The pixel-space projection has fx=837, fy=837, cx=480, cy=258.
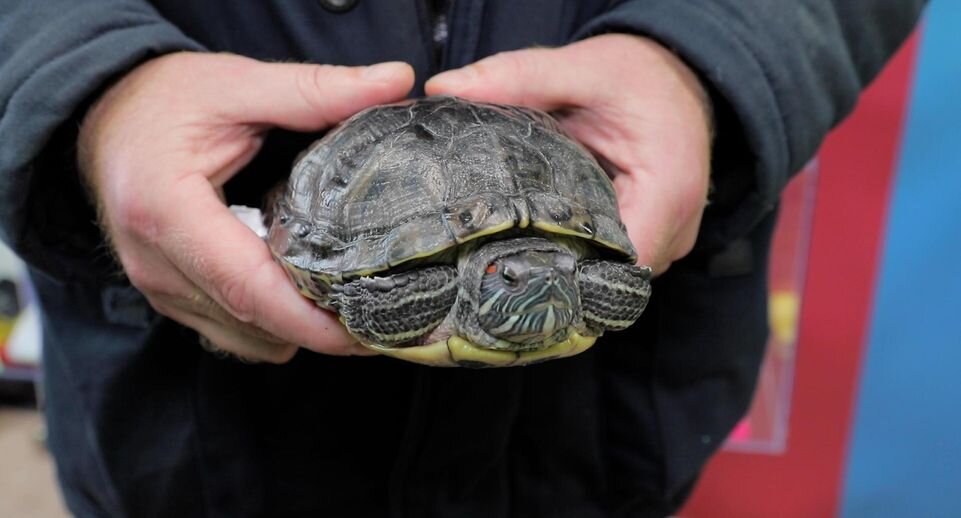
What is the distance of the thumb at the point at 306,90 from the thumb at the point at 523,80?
4cm

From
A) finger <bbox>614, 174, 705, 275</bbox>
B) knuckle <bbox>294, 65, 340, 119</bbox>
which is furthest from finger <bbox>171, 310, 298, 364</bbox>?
finger <bbox>614, 174, 705, 275</bbox>

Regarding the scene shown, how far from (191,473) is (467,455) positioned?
0.30 meters

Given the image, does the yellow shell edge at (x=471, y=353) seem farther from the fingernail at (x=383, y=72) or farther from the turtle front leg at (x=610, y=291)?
the fingernail at (x=383, y=72)

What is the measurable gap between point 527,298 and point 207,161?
0.99 ft

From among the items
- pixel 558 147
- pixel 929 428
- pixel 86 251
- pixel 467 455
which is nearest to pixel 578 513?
pixel 467 455

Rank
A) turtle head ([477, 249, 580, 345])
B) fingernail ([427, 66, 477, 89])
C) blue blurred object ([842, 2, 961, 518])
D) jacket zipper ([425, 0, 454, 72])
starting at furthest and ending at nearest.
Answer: blue blurred object ([842, 2, 961, 518]) < jacket zipper ([425, 0, 454, 72]) < fingernail ([427, 66, 477, 89]) < turtle head ([477, 249, 580, 345])

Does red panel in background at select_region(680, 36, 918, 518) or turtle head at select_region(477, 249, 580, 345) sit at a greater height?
turtle head at select_region(477, 249, 580, 345)

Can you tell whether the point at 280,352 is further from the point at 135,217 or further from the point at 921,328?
the point at 921,328

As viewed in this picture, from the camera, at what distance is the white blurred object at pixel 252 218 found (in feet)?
2.53

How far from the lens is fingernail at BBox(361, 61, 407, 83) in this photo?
26.5 inches

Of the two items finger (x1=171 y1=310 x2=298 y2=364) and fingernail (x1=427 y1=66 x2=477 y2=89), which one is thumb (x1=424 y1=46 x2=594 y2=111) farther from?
finger (x1=171 y1=310 x2=298 y2=364)

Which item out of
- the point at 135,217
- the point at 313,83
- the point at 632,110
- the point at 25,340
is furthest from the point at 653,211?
the point at 25,340

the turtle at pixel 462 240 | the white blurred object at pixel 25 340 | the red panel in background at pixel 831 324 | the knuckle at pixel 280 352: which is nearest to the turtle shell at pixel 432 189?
the turtle at pixel 462 240

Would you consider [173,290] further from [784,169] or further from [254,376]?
[784,169]
